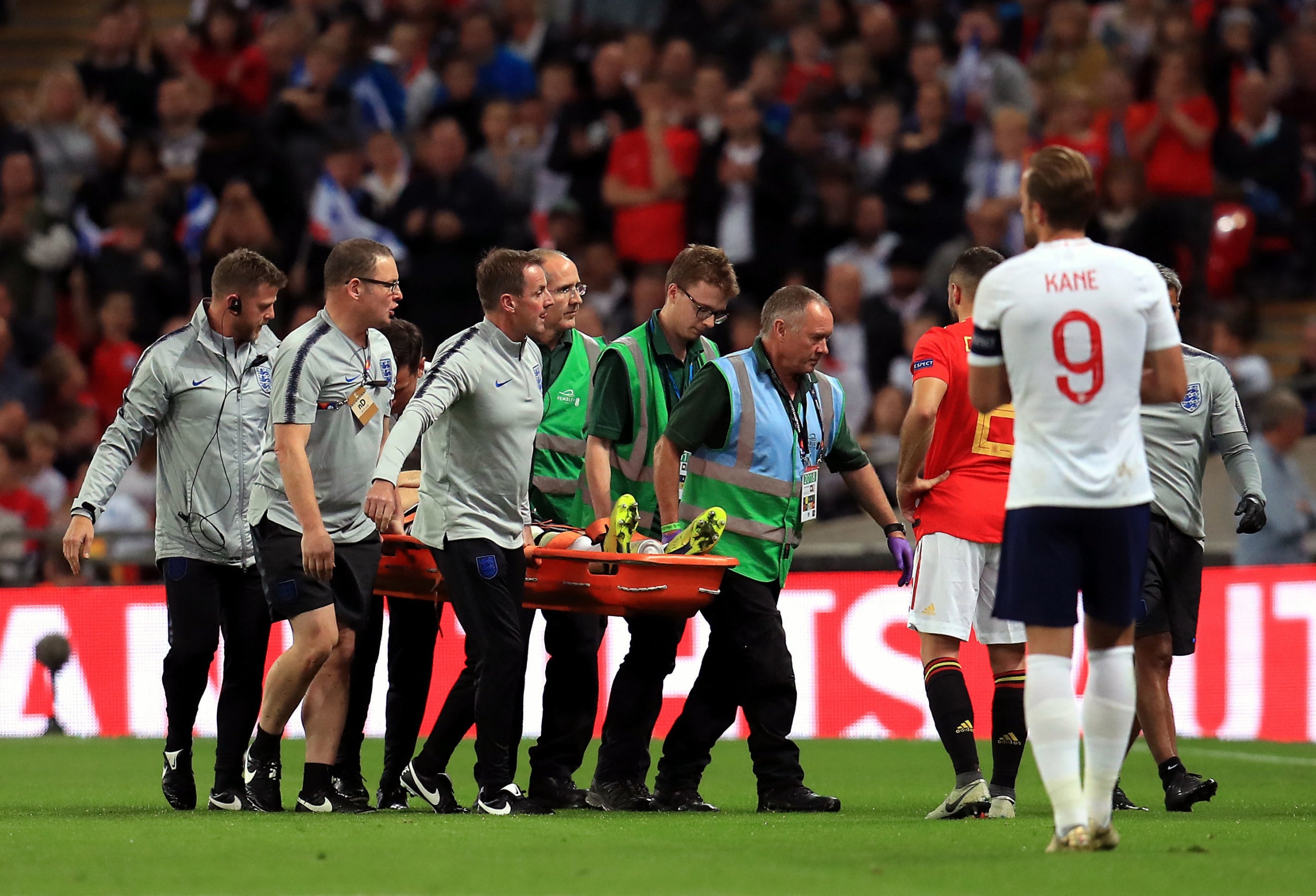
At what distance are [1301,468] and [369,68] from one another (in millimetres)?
9014

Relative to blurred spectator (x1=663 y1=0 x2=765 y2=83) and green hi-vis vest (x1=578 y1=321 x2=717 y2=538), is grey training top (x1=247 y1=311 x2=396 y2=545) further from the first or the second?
blurred spectator (x1=663 y1=0 x2=765 y2=83)

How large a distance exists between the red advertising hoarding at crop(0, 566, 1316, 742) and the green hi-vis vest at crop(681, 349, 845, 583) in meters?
3.44

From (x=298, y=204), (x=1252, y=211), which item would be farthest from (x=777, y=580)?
(x=298, y=204)

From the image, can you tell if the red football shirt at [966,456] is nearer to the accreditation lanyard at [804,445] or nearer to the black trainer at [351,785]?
the accreditation lanyard at [804,445]

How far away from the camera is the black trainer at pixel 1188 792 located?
7.88 meters

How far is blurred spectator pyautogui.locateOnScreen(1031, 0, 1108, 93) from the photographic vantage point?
15664 millimetres

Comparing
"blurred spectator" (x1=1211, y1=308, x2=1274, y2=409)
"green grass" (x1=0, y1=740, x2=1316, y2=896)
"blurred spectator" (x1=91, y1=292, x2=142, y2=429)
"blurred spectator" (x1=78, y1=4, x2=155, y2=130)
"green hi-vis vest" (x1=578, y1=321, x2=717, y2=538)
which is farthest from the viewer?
"blurred spectator" (x1=78, y1=4, x2=155, y2=130)

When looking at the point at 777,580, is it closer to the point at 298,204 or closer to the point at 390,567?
the point at 390,567

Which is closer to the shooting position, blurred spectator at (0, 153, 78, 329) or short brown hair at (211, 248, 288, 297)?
short brown hair at (211, 248, 288, 297)

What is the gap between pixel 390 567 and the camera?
8.00 metres

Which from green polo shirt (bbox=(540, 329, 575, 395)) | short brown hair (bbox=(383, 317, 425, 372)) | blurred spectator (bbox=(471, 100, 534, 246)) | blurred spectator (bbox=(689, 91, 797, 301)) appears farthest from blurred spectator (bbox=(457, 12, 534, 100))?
short brown hair (bbox=(383, 317, 425, 372))

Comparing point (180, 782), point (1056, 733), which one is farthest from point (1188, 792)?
point (180, 782)

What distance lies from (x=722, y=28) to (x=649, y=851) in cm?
1228

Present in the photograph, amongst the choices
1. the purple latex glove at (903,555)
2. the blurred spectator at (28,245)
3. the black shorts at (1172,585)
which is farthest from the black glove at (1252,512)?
the blurred spectator at (28,245)
